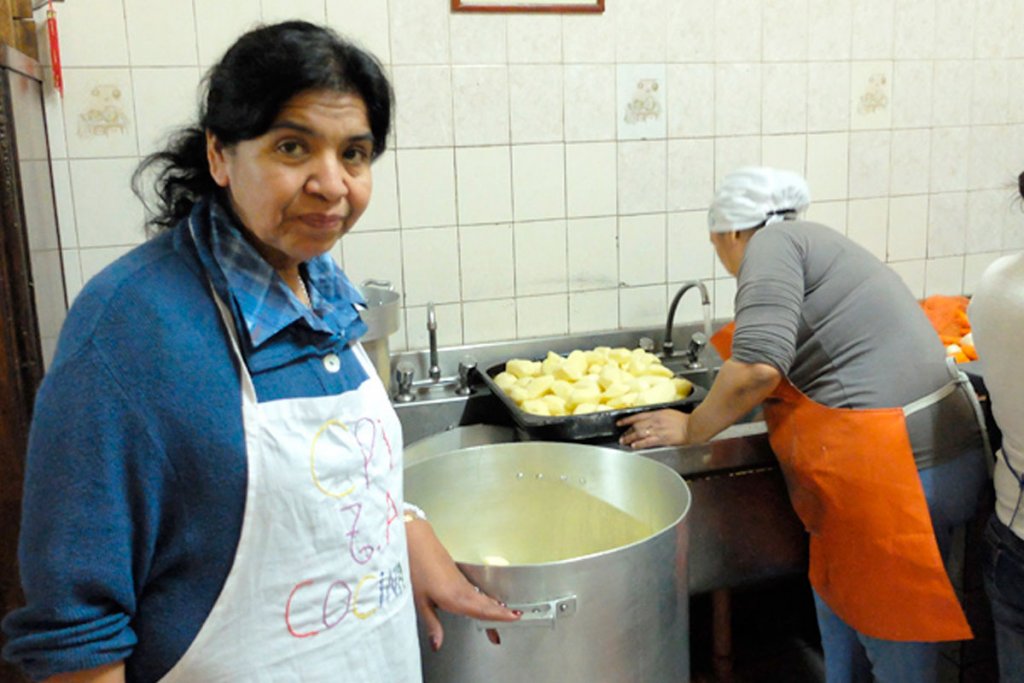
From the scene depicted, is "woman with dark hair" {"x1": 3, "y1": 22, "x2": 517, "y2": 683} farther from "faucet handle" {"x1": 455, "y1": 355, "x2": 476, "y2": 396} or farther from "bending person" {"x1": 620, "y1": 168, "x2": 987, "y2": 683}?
"faucet handle" {"x1": 455, "y1": 355, "x2": 476, "y2": 396}

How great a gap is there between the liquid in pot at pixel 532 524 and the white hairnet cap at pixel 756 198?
60 centimetres

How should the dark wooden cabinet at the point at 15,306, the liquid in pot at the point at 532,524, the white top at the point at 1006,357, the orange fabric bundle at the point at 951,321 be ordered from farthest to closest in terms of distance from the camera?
1. the orange fabric bundle at the point at 951,321
2. the liquid in pot at the point at 532,524
3. the dark wooden cabinet at the point at 15,306
4. the white top at the point at 1006,357

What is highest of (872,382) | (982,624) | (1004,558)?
(872,382)

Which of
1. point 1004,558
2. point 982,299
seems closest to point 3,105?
point 982,299

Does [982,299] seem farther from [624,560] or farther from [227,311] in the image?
[227,311]

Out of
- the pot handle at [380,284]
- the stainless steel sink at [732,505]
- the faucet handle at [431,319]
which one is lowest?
the stainless steel sink at [732,505]

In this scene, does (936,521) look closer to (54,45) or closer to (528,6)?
(528,6)

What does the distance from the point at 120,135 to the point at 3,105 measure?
51 centimetres

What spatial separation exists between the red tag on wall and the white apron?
1246mm

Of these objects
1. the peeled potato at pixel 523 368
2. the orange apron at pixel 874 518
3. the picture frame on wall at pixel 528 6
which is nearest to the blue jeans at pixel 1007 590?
the orange apron at pixel 874 518

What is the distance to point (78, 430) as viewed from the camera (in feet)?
2.18

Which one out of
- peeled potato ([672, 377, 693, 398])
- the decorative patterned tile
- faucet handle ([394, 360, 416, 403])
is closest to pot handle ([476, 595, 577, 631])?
peeled potato ([672, 377, 693, 398])

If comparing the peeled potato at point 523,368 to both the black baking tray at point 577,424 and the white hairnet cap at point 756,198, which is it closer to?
the black baking tray at point 577,424

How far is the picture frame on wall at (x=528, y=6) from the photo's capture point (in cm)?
195
